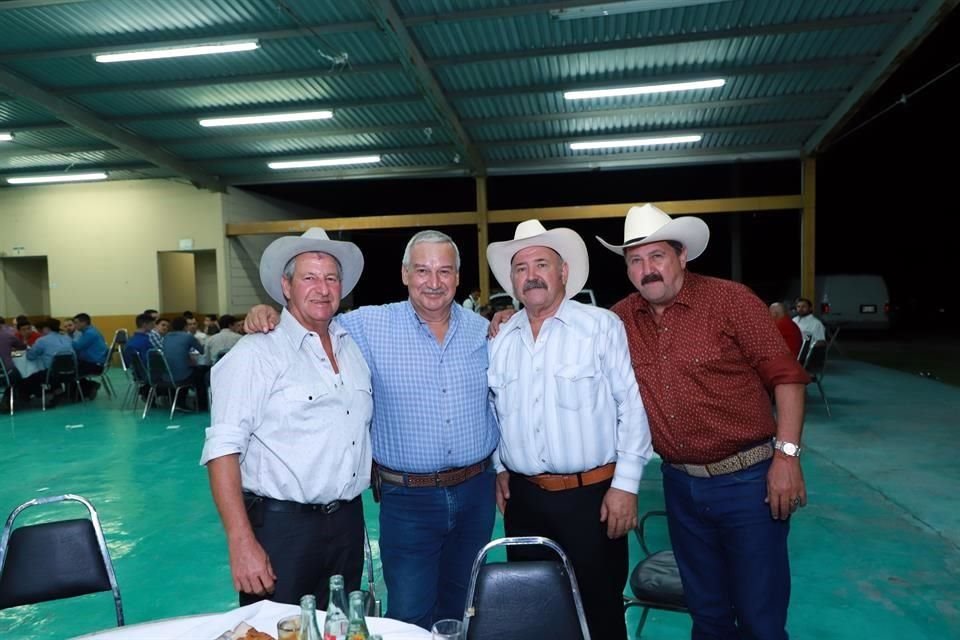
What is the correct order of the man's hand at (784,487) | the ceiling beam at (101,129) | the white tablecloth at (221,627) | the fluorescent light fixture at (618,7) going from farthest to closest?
1. the ceiling beam at (101,129)
2. the fluorescent light fixture at (618,7)
3. the man's hand at (784,487)
4. the white tablecloth at (221,627)

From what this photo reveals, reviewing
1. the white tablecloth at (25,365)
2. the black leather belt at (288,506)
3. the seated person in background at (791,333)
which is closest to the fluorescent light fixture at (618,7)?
the seated person in background at (791,333)

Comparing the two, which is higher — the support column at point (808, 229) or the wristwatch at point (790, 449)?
the support column at point (808, 229)

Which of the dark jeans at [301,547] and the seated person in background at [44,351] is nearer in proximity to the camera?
the dark jeans at [301,547]

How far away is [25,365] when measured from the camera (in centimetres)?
890

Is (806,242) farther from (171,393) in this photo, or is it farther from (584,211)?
(171,393)

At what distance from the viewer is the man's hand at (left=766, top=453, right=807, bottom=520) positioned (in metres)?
2.01

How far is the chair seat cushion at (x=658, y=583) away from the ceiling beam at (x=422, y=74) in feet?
23.4

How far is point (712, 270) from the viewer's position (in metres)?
22.1

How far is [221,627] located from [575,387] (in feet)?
4.01

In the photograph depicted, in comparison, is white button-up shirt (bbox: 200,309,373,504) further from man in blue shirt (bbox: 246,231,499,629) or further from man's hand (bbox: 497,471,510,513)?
man's hand (bbox: 497,471,510,513)

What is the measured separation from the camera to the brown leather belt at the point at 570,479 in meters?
2.10

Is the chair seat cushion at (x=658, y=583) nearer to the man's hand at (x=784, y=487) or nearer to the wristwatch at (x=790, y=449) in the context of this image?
the man's hand at (x=784, y=487)

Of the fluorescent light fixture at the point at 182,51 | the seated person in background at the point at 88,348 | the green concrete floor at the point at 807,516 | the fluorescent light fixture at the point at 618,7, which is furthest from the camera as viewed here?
the seated person in background at the point at 88,348

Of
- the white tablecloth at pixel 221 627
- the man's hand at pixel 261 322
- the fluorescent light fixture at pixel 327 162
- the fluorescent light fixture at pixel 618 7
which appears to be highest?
the fluorescent light fixture at pixel 618 7
